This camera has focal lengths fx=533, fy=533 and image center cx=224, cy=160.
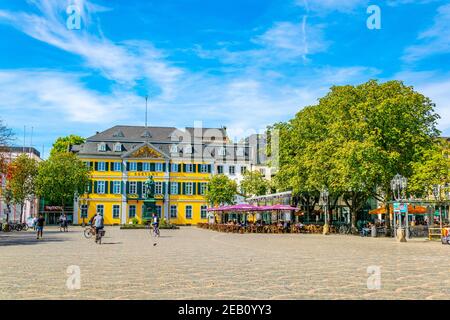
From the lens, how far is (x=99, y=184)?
80812 millimetres

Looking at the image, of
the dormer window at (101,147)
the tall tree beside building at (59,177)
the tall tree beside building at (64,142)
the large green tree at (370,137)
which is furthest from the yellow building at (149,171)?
the large green tree at (370,137)

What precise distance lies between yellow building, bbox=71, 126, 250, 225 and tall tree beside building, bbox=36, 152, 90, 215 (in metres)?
7.90

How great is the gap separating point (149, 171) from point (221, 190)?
13.2 meters

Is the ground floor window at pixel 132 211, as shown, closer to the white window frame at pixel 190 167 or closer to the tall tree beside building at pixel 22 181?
the white window frame at pixel 190 167

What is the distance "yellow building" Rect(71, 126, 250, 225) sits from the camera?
80688 mm

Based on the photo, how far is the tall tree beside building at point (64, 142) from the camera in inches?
3514

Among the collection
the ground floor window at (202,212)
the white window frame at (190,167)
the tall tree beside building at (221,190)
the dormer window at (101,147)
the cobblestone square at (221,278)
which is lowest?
the cobblestone square at (221,278)

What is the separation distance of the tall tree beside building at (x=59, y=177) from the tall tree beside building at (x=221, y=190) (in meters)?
17.8

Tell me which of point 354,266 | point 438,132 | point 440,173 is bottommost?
point 354,266

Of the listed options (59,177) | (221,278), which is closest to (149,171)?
(59,177)

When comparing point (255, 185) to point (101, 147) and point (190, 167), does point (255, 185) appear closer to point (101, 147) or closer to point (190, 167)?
point (190, 167)

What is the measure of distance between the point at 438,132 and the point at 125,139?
54354mm
